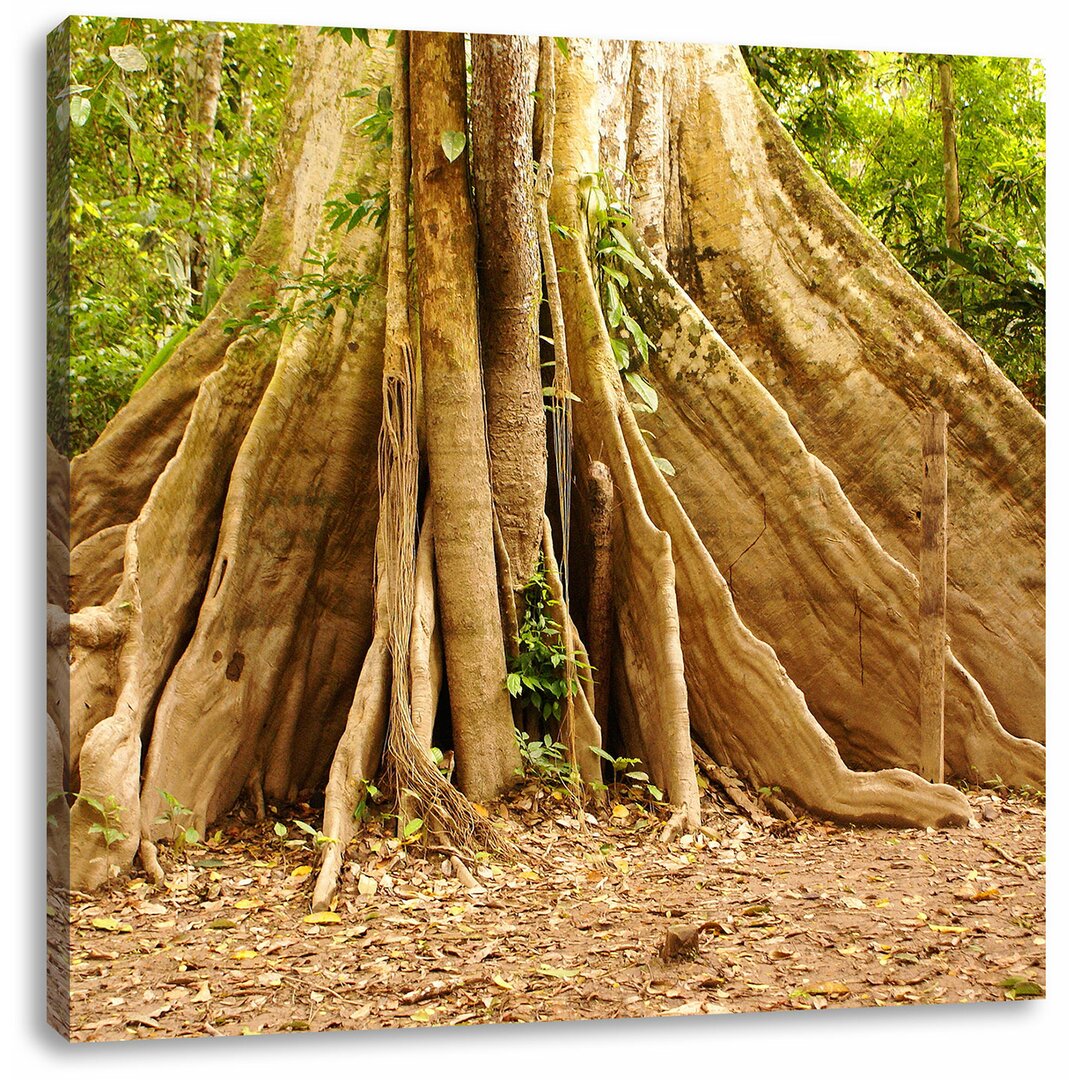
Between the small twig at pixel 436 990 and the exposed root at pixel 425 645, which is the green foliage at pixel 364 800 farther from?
the small twig at pixel 436 990

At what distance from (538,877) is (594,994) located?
376 mm

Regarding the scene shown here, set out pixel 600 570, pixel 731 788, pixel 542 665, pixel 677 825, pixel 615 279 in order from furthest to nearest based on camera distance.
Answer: pixel 615 279
pixel 600 570
pixel 731 788
pixel 542 665
pixel 677 825

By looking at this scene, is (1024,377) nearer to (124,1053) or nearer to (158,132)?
(158,132)

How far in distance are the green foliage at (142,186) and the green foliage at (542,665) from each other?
4.67 ft

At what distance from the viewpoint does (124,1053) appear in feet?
9.72

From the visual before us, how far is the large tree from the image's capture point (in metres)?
3.63

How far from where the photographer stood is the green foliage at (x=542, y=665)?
3.86 meters

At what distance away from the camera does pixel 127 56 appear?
3176mm

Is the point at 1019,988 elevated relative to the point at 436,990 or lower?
lower

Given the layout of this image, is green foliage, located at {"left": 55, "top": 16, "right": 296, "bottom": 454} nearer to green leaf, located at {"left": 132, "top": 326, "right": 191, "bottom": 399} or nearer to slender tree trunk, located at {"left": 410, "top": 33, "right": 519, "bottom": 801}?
green leaf, located at {"left": 132, "top": 326, "right": 191, "bottom": 399}

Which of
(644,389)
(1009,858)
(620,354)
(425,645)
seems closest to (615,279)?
(620,354)

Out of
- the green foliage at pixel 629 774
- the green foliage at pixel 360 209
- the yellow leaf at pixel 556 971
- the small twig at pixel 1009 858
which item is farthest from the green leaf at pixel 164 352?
the small twig at pixel 1009 858

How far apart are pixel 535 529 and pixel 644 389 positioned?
0.68 m

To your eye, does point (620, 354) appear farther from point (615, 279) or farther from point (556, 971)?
point (556, 971)
